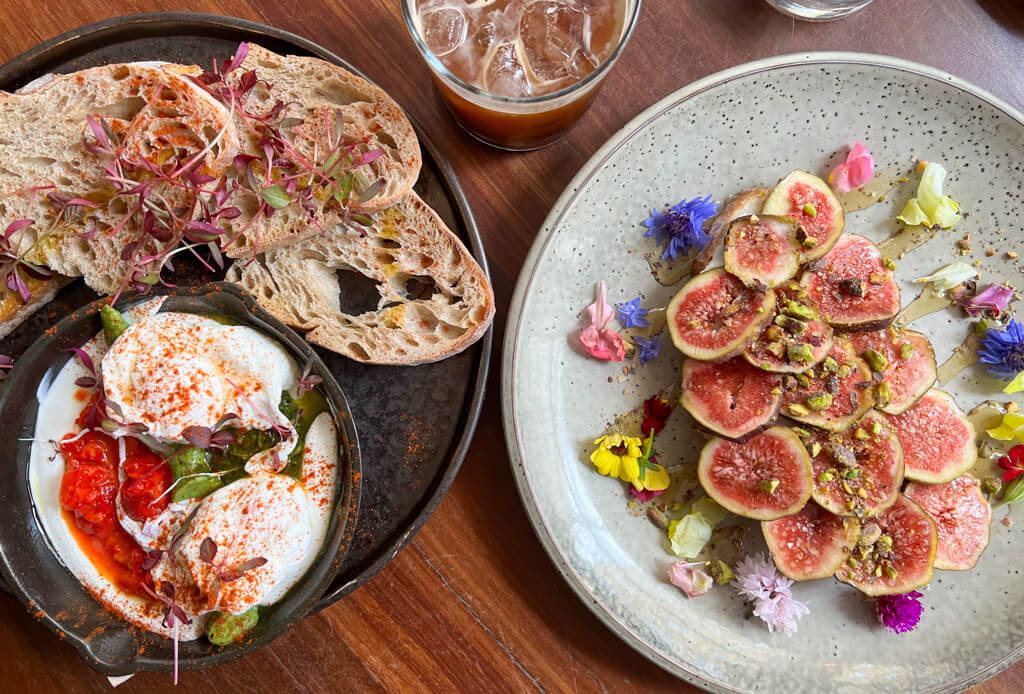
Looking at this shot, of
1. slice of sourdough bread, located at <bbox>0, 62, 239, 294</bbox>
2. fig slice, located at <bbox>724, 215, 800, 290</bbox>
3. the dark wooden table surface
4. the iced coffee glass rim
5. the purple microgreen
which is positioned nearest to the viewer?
the iced coffee glass rim

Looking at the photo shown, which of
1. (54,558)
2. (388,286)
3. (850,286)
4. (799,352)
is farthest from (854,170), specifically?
(54,558)

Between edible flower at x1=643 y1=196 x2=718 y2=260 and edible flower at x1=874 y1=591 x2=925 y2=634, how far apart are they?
1136mm

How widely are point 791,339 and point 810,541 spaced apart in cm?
58

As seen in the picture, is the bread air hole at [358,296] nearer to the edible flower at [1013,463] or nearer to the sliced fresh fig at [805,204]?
the sliced fresh fig at [805,204]

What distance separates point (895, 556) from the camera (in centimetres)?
190

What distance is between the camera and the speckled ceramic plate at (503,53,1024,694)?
74.7 inches

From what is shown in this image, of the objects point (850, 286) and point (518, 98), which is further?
point (850, 286)

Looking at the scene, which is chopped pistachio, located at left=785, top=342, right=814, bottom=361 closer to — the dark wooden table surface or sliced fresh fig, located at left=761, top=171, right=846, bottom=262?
sliced fresh fig, located at left=761, top=171, right=846, bottom=262

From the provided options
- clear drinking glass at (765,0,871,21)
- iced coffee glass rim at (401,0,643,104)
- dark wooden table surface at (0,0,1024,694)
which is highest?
clear drinking glass at (765,0,871,21)

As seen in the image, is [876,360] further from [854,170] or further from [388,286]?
[388,286]

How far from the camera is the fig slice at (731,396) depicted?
71.9 inches

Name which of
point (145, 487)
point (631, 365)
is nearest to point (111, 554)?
point (145, 487)

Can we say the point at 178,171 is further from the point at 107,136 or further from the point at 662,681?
the point at 662,681

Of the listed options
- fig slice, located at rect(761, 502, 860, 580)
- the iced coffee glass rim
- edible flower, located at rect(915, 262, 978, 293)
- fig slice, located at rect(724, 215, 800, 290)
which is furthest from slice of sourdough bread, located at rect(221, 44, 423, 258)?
edible flower, located at rect(915, 262, 978, 293)
